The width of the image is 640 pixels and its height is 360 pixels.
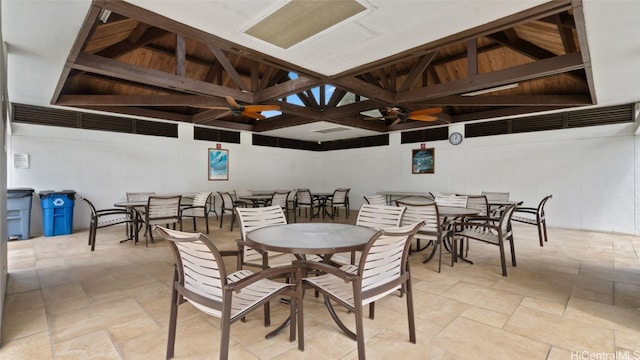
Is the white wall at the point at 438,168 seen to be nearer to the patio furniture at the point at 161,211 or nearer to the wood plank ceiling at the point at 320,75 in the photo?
the wood plank ceiling at the point at 320,75

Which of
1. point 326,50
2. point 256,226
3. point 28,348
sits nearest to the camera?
point 28,348

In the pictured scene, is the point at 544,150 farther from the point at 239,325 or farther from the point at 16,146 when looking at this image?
the point at 16,146

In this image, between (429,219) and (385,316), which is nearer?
(385,316)

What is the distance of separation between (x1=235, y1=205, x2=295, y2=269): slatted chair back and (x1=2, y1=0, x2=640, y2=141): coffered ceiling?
1.73m

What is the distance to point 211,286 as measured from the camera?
1.59 metres

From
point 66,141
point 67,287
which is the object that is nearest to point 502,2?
point 67,287

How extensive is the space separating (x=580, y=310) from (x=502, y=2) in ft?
8.89

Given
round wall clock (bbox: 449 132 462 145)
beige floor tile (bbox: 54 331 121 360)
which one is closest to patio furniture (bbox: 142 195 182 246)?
beige floor tile (bbox: 54 331 121 360)

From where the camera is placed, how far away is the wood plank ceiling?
3.17 meters

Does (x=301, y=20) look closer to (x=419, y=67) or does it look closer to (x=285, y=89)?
(x=285, y=89)

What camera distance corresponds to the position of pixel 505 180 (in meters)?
7.21

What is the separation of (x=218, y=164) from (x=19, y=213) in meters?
4.36

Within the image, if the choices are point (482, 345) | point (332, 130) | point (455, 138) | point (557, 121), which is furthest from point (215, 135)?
point (557, 121)

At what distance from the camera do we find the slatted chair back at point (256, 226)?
244 cm
